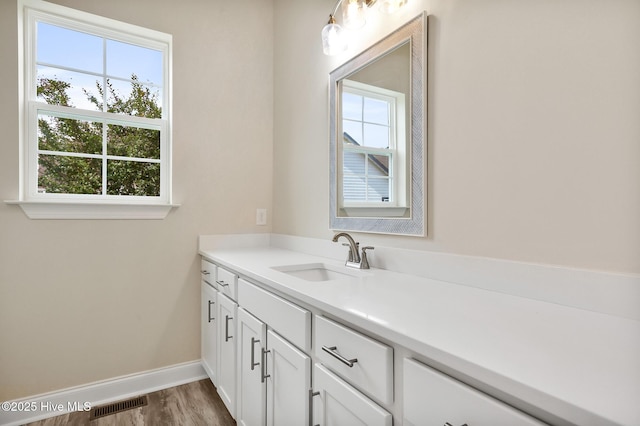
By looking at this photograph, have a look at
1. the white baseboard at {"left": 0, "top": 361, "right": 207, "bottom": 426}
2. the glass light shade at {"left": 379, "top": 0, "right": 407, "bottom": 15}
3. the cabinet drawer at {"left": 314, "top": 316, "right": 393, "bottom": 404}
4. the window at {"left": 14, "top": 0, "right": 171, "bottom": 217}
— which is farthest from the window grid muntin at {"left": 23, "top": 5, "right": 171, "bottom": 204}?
the cabinet drawer at {"left": 314, "top": 316, "right": 393, "bottom": 404}

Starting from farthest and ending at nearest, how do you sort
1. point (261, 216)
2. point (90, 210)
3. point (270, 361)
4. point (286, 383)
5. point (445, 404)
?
point (261, 216), point (90, 210), point (270, 361), point (286, 383), point (445, 404)

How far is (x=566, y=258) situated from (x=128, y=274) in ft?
7.26

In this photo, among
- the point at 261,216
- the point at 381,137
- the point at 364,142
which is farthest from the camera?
the point at 261,216

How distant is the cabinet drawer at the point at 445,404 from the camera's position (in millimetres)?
536

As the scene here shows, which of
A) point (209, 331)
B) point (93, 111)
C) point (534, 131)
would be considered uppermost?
point (93, 111)

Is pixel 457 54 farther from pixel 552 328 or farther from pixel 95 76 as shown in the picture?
pixel 95 76

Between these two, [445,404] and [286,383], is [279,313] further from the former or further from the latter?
[445,404]

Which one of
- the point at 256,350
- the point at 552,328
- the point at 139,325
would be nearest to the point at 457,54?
the point at 552,328

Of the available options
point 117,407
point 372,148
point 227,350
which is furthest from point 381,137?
point 117,407

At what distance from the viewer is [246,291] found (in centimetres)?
152

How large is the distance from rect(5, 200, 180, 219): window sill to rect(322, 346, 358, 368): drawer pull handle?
161cm

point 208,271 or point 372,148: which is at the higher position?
point 372,148

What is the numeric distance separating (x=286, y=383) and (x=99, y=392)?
1.50 meters

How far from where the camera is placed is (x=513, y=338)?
671 mm
